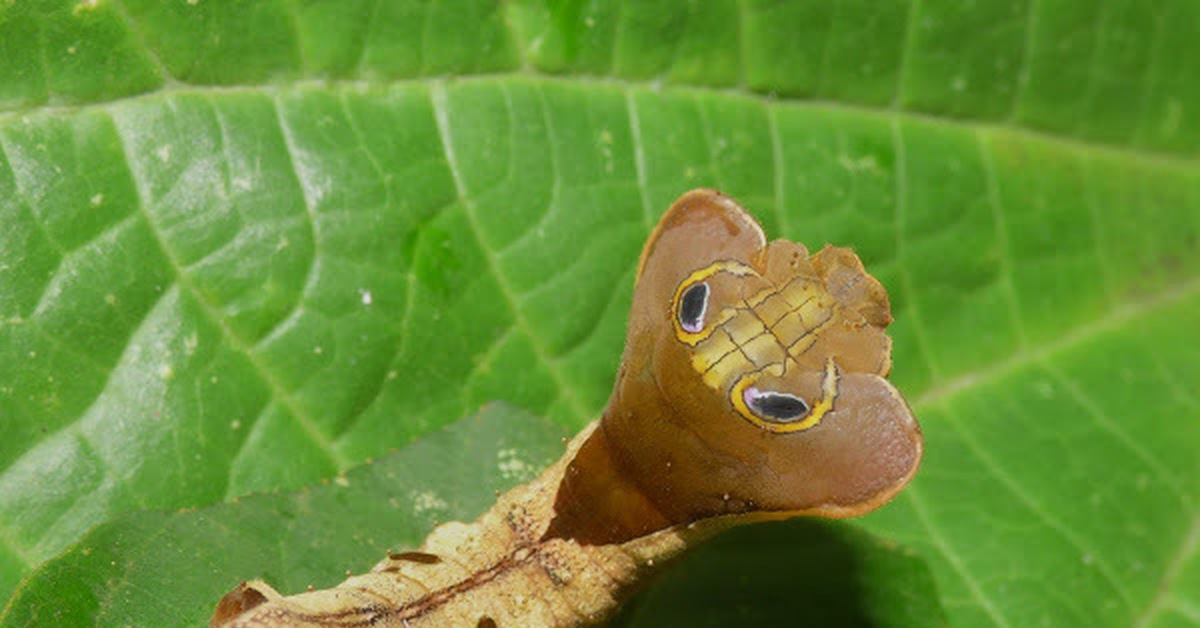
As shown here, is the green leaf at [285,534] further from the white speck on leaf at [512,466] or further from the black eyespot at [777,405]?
the black eyespot at [777,405]

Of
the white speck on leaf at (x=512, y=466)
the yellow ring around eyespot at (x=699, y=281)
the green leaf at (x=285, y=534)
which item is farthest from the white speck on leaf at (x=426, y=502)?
the yellow ring around eyespot at (x=699, y=281)

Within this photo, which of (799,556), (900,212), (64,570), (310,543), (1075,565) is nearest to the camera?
(64,570)

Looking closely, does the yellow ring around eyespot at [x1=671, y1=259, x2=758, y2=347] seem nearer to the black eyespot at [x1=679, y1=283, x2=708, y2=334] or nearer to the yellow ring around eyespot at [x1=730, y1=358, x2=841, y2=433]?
the black eyespot at [x1=679, y1=283, x2=708, y2=334]

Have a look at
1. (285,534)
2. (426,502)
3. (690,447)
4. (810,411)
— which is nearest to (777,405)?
(810,411)

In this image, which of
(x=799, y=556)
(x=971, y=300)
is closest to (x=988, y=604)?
(x=799, y=556)

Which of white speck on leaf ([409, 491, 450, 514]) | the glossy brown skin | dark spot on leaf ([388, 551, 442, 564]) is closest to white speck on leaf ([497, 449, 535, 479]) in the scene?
white speck on leaf ([409, 491, 450, 514])

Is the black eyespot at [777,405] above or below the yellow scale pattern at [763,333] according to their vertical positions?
below

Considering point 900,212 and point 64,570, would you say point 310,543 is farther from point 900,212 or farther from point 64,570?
point 900,212
